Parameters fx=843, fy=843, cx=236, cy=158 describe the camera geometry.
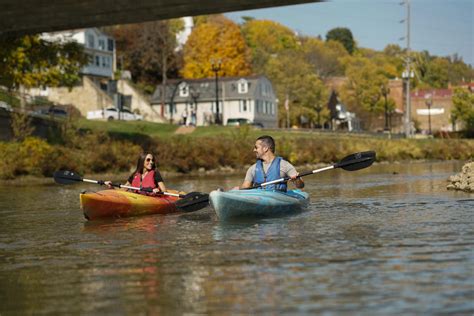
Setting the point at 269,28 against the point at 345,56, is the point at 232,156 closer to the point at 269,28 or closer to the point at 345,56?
the point at 269,28

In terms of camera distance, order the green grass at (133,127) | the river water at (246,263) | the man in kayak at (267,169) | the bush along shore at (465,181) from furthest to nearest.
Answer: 1. the green grass at (133,127)
2. the bush along shore at (465,181)
3. the man in kayak at (267,169)
4. the river water at (246,263)

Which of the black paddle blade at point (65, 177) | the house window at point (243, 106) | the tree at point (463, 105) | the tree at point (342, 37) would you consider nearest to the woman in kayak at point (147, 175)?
the black paddle blade at point (65, 177)

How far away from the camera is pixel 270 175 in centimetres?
1534

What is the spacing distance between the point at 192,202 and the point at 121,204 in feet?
4.40

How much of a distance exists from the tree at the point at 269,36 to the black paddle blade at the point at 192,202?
11426 cm

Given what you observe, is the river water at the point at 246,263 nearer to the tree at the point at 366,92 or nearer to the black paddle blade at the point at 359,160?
the black paddle blade at the point at 359,160

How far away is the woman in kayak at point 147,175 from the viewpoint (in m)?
16.5

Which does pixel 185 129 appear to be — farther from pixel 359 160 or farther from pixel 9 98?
pixel 359 160

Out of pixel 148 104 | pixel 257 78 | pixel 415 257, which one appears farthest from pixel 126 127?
pixel 415 257

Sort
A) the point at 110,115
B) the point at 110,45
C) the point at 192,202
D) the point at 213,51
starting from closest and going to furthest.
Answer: the point at 192,202 → the point at 110,115 → the point at 213,51 → the point at 110,45

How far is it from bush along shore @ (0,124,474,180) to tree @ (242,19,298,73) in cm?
8208

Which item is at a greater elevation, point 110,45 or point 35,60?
point 110,45

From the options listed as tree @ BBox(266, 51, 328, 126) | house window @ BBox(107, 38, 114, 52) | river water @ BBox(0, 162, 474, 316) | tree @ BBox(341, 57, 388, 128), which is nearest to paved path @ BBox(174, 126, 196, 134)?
tree @ BBox(266, 51, 328, 126)

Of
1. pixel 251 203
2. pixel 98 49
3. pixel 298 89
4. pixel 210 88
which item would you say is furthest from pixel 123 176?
pixel 298 89
